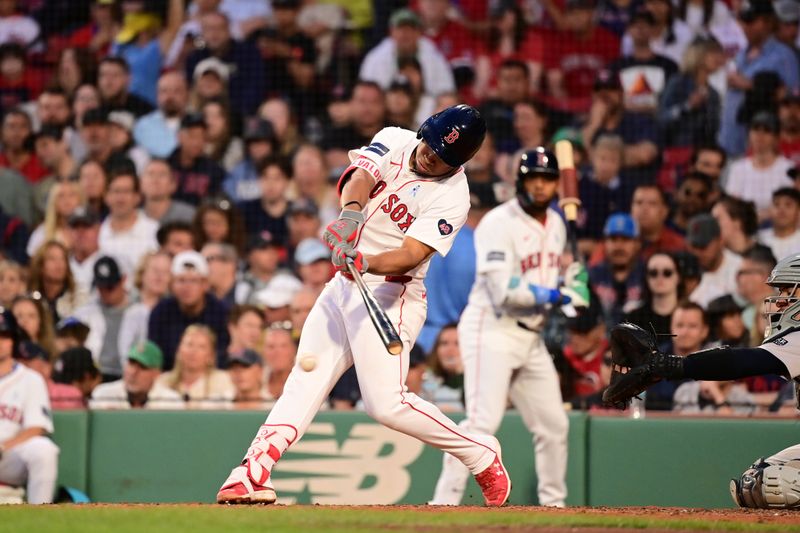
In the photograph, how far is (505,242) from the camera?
661 cm

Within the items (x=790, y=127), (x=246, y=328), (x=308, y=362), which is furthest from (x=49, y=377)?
(x=790, y=127)

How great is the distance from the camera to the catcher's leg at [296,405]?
4746mm

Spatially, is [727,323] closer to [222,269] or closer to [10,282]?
[222,269]

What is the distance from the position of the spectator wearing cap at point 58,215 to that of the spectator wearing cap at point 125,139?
535mm

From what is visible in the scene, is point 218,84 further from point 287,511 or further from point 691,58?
point 287,511

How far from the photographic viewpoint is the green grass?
409cm

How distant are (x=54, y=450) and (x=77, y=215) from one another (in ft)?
9.10

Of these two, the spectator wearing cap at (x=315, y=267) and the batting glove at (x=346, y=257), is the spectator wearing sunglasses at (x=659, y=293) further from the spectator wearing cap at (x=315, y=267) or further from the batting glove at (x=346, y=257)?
the batting glove at (x=346, y=257)

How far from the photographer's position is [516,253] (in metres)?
6.67

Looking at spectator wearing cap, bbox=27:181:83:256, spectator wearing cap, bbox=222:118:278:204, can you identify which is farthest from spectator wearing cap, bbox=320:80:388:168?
spectator wearing cap, bbox=27:181:83:256

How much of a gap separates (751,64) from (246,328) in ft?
13.6

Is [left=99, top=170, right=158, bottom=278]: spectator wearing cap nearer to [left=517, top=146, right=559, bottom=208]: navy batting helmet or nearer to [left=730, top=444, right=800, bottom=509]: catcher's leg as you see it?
[left=517, top=146, right=559, bottom=208]: navy batting helmet

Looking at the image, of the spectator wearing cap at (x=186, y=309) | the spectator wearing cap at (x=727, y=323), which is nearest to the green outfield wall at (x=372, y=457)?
the spectator wearing cap at (x=727, y=323)

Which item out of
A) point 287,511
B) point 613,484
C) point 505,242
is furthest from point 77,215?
point 287,511
